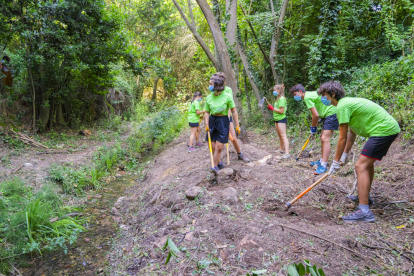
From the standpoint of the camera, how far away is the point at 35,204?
4336mm

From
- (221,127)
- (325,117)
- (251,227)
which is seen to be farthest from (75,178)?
(325,117)

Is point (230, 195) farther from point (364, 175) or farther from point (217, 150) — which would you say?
point (364, 175)

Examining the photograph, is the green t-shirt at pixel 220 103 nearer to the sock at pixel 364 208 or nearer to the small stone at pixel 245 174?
the small stone at pixel 245 174

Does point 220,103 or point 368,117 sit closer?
point 368,117

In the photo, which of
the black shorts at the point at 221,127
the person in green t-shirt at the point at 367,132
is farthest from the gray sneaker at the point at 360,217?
the black shorts at the point at 221,127

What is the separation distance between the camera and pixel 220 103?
4.73m

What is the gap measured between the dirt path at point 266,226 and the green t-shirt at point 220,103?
1096 millimetres

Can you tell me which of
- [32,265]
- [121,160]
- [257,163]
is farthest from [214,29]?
[32,265]

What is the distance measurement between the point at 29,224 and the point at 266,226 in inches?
142

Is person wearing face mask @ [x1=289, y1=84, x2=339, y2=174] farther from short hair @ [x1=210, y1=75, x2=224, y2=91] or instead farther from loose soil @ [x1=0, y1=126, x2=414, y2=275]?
short hair @ [x1=210, y1=75, x2=224, y2=91]

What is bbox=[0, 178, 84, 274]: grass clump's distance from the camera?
3.78 meters

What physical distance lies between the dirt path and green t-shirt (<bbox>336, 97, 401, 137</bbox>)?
1065 millimetres

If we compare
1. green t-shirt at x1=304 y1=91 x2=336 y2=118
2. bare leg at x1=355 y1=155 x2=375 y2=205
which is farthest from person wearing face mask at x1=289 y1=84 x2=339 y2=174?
bare leg at x1=355 y1=155 x2=375 y2=205

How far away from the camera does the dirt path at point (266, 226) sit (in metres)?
2.59
